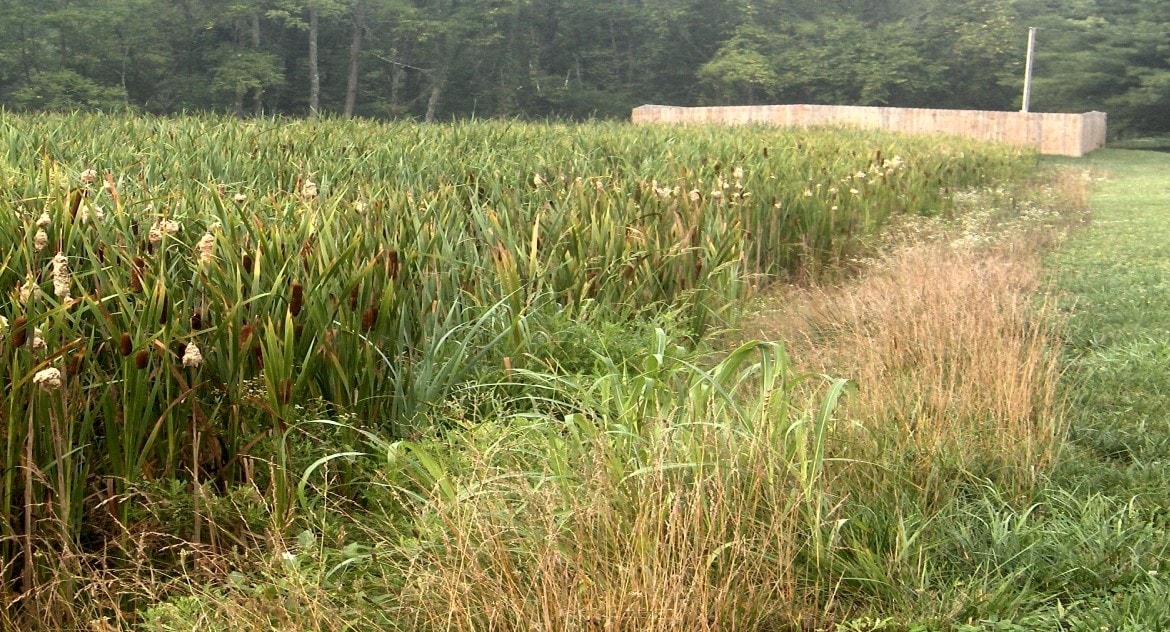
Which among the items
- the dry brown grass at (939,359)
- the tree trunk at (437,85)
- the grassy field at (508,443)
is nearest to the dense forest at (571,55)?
the tree trunk at (437,85)

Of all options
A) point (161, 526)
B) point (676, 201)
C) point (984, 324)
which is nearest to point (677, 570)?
point (161, 526)

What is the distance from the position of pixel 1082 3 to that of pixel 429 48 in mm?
24568

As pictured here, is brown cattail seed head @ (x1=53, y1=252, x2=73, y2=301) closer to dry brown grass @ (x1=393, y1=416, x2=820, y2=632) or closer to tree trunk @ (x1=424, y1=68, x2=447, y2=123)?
dry brown grass @ (x1=393, y1=416, x2=820, y2=632)

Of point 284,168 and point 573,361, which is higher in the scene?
point 284,168

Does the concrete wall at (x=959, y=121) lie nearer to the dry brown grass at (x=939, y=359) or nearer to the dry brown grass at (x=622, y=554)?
the dry brown grass at (x=939, y=359)

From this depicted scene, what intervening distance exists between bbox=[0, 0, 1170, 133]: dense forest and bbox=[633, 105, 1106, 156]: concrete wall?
4.63 metres

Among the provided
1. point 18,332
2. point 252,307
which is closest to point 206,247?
point 252,307

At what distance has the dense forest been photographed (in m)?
31.8

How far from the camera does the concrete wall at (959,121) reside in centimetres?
2856

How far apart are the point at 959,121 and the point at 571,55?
59.3 ft

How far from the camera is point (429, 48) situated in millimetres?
39281

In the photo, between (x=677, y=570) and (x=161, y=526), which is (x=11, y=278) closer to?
(x=161, y=526)

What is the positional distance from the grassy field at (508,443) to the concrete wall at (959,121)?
22750 millimetres

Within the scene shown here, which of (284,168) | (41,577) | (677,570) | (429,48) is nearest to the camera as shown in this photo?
(677,570)
